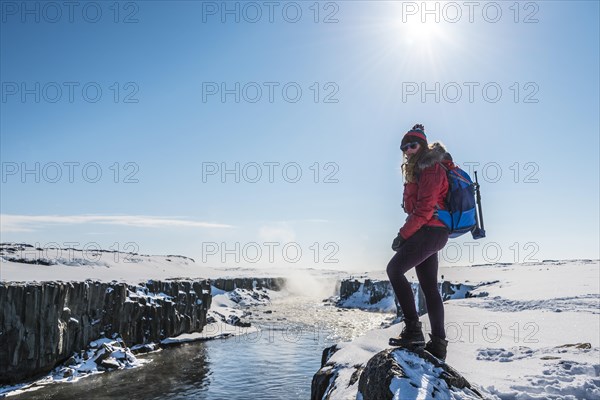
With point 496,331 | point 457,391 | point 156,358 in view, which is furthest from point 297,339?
point 457,391

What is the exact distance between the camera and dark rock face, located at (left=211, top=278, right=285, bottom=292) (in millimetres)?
73100

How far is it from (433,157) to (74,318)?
27.6 m

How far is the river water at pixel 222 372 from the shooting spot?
65.2 ft

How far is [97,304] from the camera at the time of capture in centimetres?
2838

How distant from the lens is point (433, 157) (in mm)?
5027

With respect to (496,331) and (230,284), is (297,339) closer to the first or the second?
(496,331)

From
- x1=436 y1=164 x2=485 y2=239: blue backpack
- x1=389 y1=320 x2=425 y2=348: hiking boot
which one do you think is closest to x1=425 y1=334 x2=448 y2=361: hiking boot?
x1=389 y1=320 x2=425 y2=348: hiking boot

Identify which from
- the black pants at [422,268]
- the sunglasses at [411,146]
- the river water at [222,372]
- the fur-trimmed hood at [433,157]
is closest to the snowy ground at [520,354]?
A: the black pants at [422,268]

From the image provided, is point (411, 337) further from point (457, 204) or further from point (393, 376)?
point (457, 204)

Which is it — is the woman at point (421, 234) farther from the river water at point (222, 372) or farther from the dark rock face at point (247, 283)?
the dark rock face at point (247, 283)

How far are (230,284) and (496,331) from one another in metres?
68.8

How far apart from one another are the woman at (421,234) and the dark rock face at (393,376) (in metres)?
0.35

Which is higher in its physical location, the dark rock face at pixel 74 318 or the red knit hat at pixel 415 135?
the red knit hat at pixel 415 135

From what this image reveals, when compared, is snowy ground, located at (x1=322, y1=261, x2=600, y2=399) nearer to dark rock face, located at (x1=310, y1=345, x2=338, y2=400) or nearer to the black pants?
dark rock face, located at (x1=310, y1=345, x2=338, y2=400)
